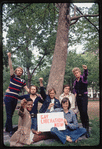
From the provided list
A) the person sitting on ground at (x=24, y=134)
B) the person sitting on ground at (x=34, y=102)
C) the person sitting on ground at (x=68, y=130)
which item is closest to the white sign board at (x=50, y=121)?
the person sitting on ground at (x=68, y=130)

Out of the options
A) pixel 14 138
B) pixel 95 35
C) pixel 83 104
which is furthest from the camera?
pixel 95 35

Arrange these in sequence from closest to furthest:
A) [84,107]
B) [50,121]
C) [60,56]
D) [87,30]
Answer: [50,121] → [84,107] → [60,56] → [87,30]

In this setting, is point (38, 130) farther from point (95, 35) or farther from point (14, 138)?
point (95, 35)

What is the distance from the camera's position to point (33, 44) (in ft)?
42.2

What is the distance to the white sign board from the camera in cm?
328

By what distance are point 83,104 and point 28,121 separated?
1.60 metres

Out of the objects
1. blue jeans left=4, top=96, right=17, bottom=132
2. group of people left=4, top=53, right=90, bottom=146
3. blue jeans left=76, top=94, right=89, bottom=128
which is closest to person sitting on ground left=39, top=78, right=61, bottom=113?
group of people left=4, top=53, right=90, bottom=146

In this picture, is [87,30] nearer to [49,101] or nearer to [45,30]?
[45,30]

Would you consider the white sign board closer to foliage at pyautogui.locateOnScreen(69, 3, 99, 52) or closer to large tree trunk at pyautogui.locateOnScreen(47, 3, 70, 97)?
large tree trunk at pyautogui.locateOnScreen(47, 3, 70, 97)

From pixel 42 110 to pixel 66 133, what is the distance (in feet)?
3.06

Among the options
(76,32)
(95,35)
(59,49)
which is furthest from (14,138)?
(76,32)

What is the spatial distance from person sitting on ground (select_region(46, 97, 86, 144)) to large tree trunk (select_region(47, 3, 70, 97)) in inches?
43.6

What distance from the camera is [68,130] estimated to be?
133 inches

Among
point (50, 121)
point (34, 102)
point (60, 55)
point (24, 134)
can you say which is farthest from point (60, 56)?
point (24, 134)
